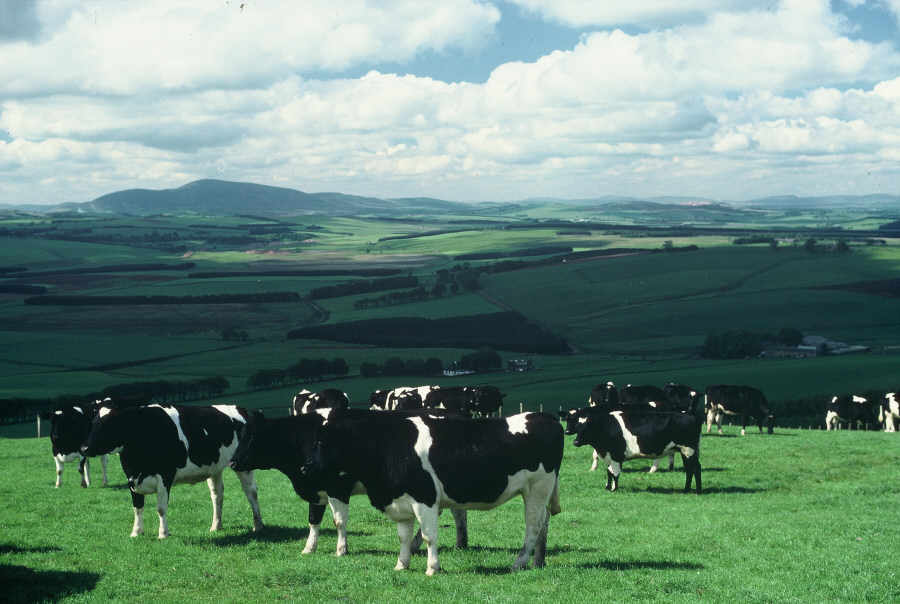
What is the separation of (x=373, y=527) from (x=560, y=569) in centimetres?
613

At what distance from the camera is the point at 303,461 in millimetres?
17891

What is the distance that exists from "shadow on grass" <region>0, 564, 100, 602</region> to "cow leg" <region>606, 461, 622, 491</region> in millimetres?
15305

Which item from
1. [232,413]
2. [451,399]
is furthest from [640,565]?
[451,399]

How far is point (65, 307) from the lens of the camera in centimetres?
14975

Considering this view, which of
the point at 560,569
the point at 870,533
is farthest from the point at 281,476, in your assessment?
the point at 870,533

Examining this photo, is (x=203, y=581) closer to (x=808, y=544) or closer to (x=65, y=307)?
(x=808, y=544)

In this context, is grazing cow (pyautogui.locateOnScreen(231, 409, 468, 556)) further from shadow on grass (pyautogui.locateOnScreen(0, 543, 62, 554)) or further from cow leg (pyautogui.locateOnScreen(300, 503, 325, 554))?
shadow on grass (pyautogui.locateOnScreen(0, 543, 62, 554))

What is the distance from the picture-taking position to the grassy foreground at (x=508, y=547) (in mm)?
13922

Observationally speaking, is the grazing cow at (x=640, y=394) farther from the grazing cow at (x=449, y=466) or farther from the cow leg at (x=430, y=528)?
the cow leg at (x=430, y=528)

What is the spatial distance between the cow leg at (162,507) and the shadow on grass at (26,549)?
2030 mm

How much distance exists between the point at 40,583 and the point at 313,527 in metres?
4.99

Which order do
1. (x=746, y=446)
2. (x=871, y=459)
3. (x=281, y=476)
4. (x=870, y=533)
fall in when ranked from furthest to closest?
(x=746, y=446), (x=871, y=459), (x=281, y=476), (x=870, y=533)

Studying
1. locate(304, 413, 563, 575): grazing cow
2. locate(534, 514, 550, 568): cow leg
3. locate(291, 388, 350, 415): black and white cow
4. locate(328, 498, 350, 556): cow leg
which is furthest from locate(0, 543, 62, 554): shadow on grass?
locate(291, 388, 350, 415): black and white cow

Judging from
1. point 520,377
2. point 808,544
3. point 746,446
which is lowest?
point 520,377
